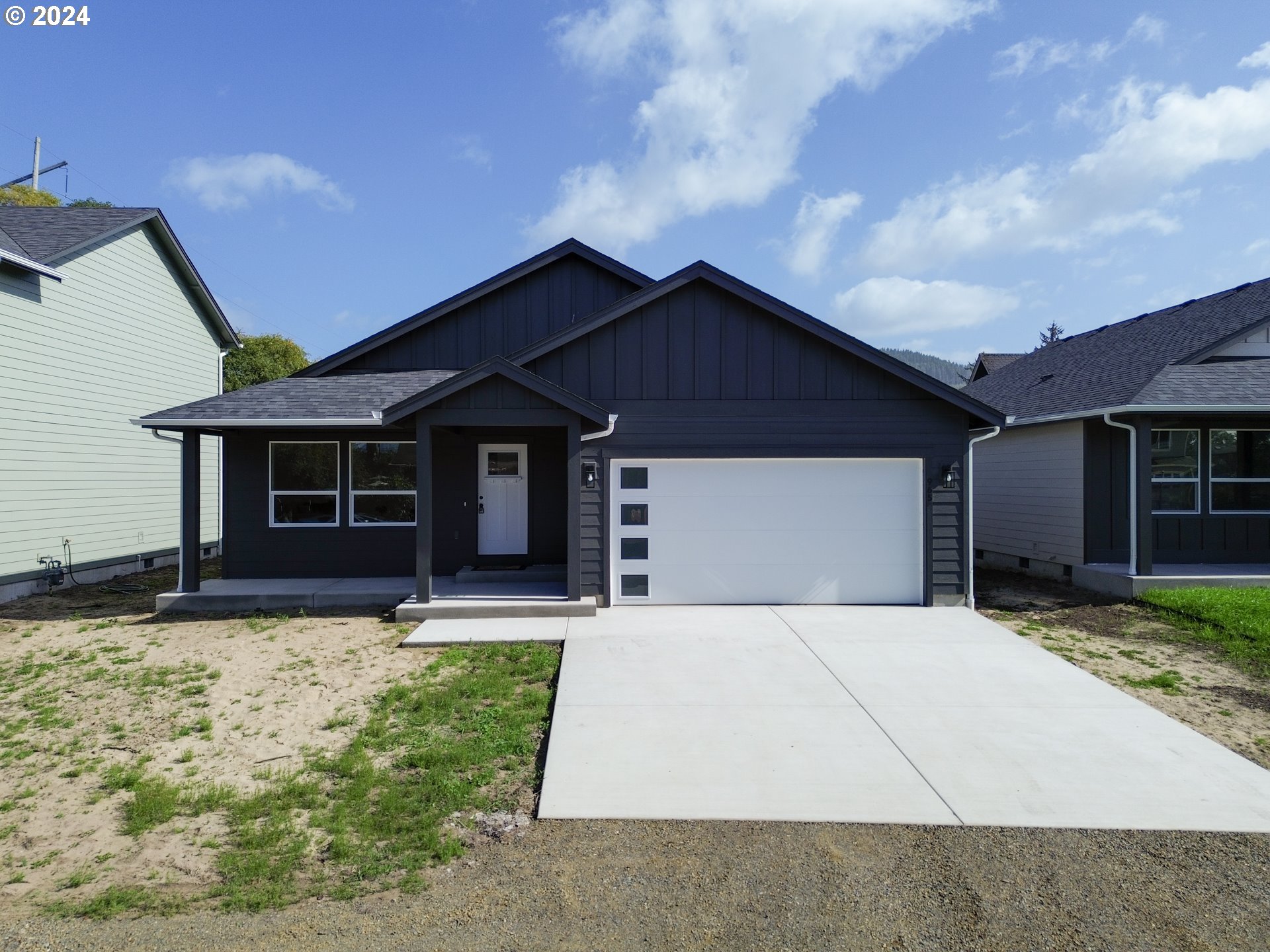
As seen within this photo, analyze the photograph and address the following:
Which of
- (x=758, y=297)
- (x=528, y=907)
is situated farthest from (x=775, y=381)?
(x=528, y=907)

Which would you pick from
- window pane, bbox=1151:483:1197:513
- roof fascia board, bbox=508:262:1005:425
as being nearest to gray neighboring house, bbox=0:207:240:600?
roof fascia board, bbox=508:262:1005:425

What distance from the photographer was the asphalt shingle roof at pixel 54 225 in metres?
11.2

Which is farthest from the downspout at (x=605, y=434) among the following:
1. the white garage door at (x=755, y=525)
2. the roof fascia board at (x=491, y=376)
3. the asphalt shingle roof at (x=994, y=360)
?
the asphalt shingle roof at (x=994, y=360)

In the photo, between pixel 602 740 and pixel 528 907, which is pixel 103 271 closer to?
pixel 602 740

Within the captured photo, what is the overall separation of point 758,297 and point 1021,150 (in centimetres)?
566

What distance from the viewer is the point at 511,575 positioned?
33.2ft

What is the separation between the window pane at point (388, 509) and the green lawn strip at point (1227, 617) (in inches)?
417

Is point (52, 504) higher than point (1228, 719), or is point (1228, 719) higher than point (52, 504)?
point (52, 504)

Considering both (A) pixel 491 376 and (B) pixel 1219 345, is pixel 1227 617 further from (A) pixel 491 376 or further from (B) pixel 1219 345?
(A) pixel 491 376

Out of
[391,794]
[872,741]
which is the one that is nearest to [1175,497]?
[872,741]

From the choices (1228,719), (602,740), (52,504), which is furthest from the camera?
(52,504)

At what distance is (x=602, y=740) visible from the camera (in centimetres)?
482

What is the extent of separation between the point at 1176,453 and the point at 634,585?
9.46m

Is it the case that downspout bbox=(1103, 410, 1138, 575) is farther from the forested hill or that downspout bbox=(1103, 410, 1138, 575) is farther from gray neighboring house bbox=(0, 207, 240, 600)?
the forested hill
